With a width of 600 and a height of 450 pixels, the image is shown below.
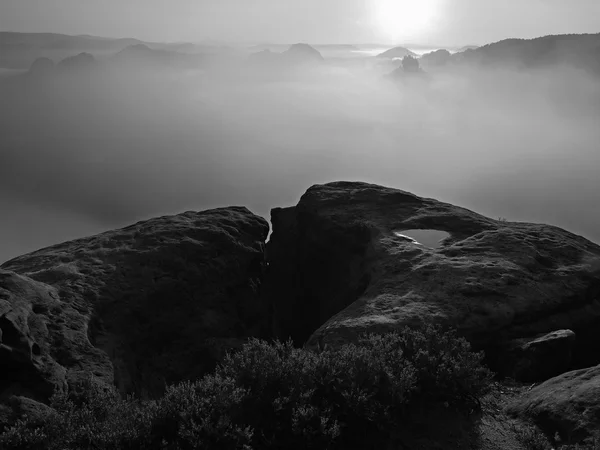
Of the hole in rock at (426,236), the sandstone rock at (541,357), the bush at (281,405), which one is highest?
the hole in rock at (426,236)

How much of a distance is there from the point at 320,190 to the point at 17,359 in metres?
10.9

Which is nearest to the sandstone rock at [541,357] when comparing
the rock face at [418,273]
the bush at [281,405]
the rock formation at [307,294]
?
the rock formation at [307,294]

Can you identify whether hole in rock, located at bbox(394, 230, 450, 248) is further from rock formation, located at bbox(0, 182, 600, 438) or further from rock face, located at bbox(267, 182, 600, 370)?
rock face, located at bbox(267, 182, 600, 370)

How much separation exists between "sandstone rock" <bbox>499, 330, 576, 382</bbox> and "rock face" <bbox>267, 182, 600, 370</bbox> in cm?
36

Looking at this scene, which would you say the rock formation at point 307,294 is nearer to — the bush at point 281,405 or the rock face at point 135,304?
the rock face at point 135,304

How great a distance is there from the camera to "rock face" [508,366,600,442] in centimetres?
750

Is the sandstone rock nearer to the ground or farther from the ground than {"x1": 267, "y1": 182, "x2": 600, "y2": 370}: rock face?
nearer to the ground

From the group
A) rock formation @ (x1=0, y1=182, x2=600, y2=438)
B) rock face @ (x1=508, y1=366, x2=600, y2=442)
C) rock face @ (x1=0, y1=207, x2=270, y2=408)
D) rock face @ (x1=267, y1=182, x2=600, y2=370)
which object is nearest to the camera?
rock face @ (x1=508, y1=366, x2=600, y2=442)

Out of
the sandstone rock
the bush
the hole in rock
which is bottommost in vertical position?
the sandstone rock

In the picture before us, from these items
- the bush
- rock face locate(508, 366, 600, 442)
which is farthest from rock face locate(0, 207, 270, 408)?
rock face locate(508, 366, 600, 442)

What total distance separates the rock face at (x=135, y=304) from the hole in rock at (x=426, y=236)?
13.2ft

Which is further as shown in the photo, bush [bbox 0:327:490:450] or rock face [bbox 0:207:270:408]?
rock face [bbox 0:207:270:408]

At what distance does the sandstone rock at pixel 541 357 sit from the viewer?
33.1 feet

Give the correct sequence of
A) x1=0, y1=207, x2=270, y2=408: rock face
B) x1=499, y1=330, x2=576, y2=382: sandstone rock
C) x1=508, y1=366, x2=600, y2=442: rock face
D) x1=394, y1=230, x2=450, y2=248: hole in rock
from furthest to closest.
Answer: x1=394, y1=230, x2=450, y2=248: hole in rock → x1=499, y1=330, x2=576, y2=382: sandstone rock → x1=0, y1=207, x2=270, y2=408: rock face → x1=508, y1=366, x2=600, y2=442: rock face
